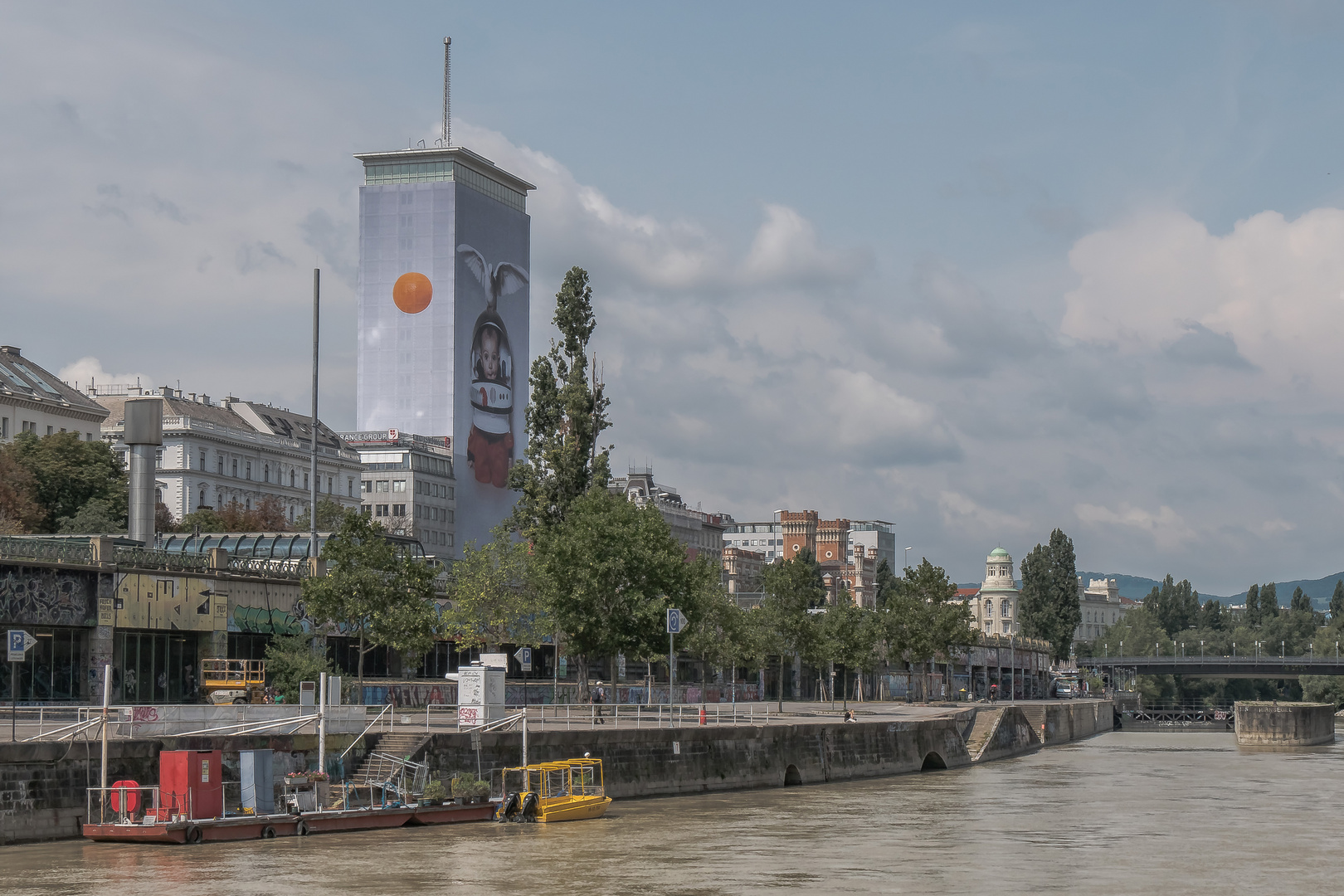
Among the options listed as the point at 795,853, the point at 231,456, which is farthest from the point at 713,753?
the point at 231,456

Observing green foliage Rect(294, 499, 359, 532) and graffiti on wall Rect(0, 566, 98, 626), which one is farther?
green foliage Rect(294, 499, 359, 532)

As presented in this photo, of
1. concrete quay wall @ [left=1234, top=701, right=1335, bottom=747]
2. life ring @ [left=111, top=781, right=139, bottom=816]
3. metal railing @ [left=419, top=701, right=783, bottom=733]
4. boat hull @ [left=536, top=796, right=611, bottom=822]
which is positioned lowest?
concrete quay wall @ [left=1234, top=701, right=1335, bottom=747]

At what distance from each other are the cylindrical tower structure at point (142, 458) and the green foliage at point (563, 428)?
18531 mm

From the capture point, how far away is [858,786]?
67.9m

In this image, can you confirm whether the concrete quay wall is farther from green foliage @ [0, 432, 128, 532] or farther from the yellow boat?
the yellow boat

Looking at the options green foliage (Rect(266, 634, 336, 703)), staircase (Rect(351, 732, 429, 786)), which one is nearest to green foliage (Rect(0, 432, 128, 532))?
green foliage (Rect(266, 634, 336, 703))

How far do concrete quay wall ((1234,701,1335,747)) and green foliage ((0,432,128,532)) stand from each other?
88412 millimetres

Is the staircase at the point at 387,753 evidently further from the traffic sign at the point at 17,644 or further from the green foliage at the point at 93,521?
the green foliage at the point at 93,521

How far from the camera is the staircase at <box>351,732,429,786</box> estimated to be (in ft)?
162

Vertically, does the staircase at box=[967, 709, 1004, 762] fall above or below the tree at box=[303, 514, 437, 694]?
below

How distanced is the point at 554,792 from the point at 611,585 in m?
22.8

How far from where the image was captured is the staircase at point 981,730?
9481 cm

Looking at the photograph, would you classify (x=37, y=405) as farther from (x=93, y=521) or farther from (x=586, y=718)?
(x=586, y=718)

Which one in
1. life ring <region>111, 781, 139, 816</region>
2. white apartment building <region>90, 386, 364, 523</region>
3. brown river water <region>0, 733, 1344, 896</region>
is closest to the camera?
brown river water <region>0, 733, 1344, 896</region>
